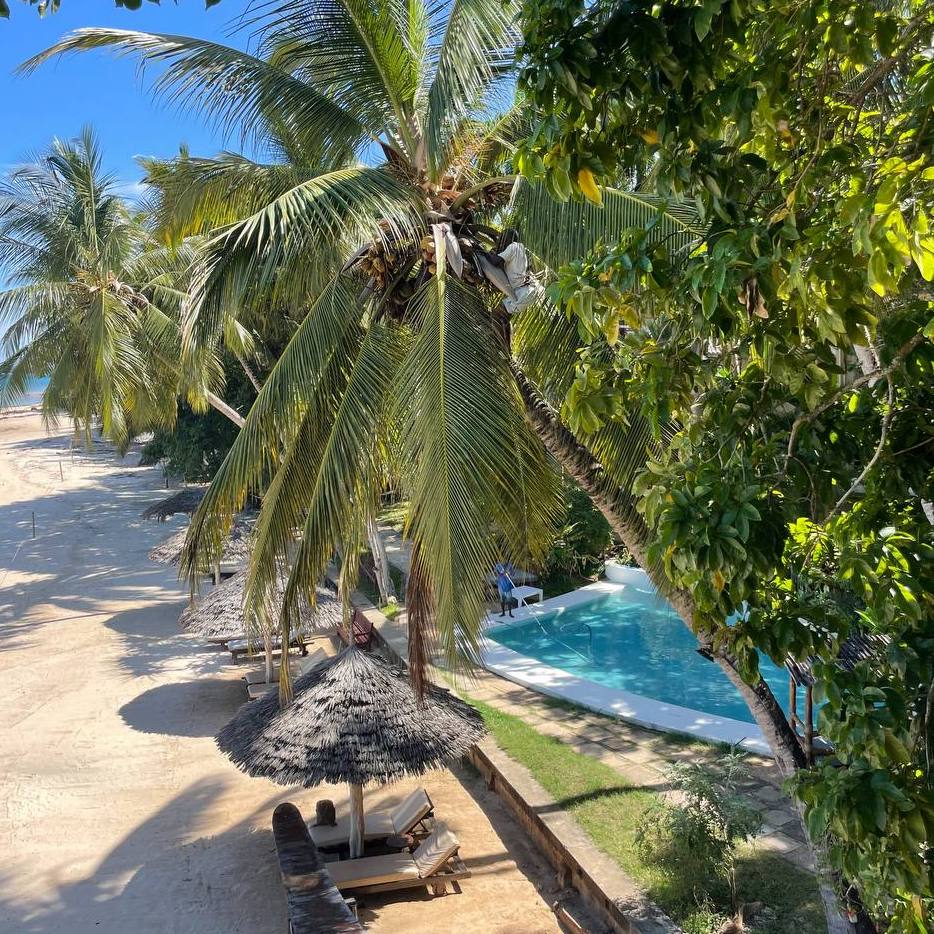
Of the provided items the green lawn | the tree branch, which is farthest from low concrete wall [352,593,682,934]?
the tree branch

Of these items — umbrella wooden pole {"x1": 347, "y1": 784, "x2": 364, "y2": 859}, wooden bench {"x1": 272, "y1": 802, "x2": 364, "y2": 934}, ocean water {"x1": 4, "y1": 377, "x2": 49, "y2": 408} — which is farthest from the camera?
ocean water {"x1": 4, "y1": 377, "x2": 49, "y2": 408}

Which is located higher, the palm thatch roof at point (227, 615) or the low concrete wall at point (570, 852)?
the palm thatch roof at point (227, 615)

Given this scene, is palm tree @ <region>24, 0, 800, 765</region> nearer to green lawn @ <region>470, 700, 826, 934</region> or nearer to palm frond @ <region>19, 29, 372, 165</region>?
palm frond @ <region>19, 29, 372, 165</region>

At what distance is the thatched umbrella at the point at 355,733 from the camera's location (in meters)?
7.67

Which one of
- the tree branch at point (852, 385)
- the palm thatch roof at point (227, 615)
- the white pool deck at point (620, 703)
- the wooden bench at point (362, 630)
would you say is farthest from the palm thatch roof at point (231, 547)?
the tree branch at point (852, 385)

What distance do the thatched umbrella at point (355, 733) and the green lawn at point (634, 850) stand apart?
4.25 ft

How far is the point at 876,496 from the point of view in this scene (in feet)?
10.4

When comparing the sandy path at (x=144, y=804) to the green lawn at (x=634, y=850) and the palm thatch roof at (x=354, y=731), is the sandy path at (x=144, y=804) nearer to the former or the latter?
the green lawn at (x=634, y=850)

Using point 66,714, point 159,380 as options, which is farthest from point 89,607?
point 66,714

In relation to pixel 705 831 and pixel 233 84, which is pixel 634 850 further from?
pixel 233 84

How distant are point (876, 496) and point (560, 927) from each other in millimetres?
5238

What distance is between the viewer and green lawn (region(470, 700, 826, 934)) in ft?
21.1

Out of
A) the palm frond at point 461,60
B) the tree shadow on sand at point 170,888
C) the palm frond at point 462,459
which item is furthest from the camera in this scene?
the tree shadow on sand at point 170,888

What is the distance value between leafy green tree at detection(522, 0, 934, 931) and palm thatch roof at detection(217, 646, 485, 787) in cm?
471
